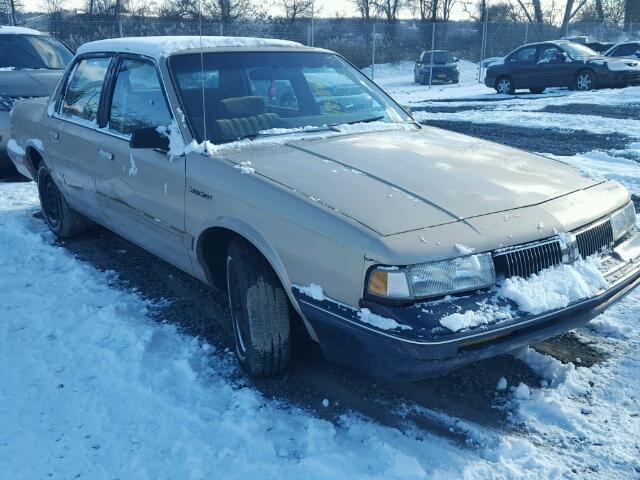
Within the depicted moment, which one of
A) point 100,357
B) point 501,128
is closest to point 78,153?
point 100,357

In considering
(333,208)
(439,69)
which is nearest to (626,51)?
(439,69)

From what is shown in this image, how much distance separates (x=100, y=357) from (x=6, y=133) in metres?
5.25

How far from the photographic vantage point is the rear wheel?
1902 cm

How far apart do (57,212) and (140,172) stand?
2083 millimetres

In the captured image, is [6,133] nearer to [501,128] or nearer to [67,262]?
[67,262]

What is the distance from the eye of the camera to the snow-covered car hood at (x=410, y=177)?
273cm

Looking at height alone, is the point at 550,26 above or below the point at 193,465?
above

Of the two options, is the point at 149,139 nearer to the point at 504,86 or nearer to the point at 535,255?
the point at 535,255

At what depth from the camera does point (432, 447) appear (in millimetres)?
2697

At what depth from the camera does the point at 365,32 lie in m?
26.6

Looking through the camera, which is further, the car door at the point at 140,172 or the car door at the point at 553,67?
the car door at the point at 553,67

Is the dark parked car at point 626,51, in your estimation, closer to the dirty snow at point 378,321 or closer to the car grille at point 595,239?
the car grille at point 595,239

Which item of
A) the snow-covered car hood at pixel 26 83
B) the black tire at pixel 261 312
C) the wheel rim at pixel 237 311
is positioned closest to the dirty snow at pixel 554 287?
the black tire at pixel 261 312

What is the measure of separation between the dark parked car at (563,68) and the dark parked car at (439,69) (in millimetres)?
5941
